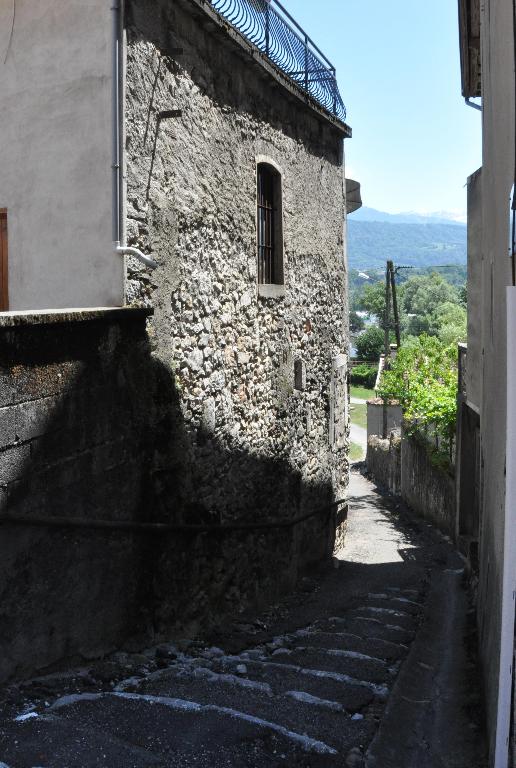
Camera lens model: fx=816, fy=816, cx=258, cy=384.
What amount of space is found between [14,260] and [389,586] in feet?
20.4

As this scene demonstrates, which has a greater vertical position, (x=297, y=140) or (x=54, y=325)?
(x=297, y=140)

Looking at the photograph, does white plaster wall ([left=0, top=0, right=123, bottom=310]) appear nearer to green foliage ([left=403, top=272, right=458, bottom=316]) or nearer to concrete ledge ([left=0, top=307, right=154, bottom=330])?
concrete ledge ([left=0, top=307, right=154, bottom=330])

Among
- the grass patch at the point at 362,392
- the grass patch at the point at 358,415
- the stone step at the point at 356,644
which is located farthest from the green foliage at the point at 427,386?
the grass patch at the point at 362,392

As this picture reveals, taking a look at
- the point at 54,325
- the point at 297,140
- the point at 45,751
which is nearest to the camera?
the point at 45,751

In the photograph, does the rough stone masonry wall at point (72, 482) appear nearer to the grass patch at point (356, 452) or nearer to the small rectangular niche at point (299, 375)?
the small rectangular niche at point (299, 375)

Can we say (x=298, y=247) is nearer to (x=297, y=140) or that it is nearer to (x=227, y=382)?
(x=297, y=140)

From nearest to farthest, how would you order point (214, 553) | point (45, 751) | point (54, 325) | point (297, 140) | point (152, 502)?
point (45, 751)
point (54, 325)
point (152, 502)
point (214, 553)
point (297, 140)

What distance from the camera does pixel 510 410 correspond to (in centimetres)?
362

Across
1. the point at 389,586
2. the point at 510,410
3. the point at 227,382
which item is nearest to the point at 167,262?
the point at 227,382

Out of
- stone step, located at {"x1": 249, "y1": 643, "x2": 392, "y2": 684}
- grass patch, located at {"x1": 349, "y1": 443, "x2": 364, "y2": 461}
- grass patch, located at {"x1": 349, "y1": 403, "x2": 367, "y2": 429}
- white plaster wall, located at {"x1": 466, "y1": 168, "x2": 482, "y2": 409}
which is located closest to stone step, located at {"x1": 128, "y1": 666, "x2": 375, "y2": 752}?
stone step, located at {"x1": 249, "y1": 643, "x2": 392, "y2": 684}

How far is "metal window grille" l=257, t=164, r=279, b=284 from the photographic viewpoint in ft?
30.3

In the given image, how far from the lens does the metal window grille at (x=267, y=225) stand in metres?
9.23

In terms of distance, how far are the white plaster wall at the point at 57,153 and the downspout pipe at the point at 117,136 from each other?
0.04m

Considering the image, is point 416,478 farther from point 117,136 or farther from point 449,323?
point 449,323
